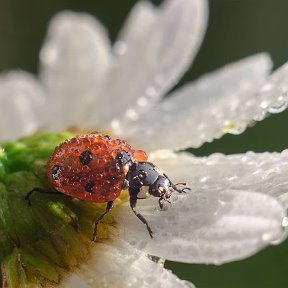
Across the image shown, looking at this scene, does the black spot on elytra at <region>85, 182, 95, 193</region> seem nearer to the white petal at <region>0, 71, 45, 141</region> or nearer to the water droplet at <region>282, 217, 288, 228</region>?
the water droplet at <region>282, 217, 288, 228</region>

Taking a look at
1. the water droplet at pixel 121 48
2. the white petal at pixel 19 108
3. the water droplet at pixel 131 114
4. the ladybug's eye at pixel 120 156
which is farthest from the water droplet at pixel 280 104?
the white petal at pixel 19 108

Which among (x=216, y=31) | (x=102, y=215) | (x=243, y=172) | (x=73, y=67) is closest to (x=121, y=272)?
(x=102, y=215)

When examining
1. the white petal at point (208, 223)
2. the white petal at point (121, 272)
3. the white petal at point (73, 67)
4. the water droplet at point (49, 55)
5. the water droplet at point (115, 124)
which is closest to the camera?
the white petal at point (208, 223)

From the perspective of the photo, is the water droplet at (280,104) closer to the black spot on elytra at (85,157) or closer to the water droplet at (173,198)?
the water droplet at (173,198)

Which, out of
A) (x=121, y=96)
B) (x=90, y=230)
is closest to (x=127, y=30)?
(x=121, y=96)

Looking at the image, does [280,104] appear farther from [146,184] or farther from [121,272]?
[121,272]

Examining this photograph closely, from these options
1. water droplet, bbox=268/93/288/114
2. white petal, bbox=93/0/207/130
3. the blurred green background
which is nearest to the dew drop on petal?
water droplet, bbox=268/93/288/114

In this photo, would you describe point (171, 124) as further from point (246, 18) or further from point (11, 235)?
point (246, 18)
